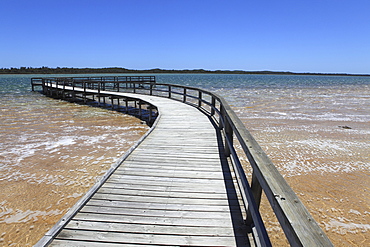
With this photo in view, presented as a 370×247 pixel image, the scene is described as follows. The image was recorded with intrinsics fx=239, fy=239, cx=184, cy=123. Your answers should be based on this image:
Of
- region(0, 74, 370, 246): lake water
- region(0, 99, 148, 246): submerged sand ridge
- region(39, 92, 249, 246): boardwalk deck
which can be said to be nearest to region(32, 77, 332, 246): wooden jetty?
region(39, 92, 249, 246): boardwalk deck

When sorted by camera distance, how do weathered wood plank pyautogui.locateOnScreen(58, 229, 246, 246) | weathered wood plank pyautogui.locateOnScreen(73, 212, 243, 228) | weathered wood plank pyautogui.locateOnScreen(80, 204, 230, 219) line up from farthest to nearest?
weathered wood plank pyautogui.locateOnScreen(80, 204, 230, 219)
weathered wood plank pyautogui.locateOnScreen(73, 212, 243, 228)
weathered wood plank pyautogui.locateOnScreen(58, 229, 246, 246)

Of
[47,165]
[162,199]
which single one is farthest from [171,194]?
[47,165]

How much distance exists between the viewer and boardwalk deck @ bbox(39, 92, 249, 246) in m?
2.45

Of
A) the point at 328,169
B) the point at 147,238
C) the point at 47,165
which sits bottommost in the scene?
the point at 47,165

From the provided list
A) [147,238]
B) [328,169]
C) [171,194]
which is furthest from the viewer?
[328,169]

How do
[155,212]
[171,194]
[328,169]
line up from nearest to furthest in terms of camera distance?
1. [155,212]
2. [171,194]
3. [328,169]

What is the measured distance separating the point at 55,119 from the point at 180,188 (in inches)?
473

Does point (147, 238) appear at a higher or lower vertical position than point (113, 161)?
higher

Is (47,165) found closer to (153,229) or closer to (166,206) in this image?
(166,206)

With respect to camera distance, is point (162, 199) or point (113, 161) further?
point (113, 161)

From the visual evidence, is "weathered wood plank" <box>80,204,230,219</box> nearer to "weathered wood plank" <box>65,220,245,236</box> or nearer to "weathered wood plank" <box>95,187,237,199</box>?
"weathered wood plank" <box>65,220,245,236</box>

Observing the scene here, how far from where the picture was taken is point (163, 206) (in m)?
3.03

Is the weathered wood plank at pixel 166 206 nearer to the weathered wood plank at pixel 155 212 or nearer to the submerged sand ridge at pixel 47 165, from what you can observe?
the weathered wood plank at pixel 155 212

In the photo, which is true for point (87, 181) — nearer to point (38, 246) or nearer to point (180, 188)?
point (180, 188)
